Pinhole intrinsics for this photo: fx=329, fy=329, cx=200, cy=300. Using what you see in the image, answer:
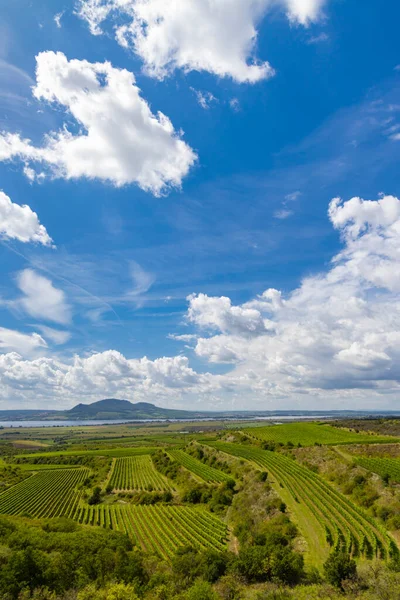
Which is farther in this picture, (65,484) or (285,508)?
(65,484)

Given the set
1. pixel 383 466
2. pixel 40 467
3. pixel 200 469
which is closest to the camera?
pixel 383 466

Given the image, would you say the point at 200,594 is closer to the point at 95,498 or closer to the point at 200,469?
the point at 95,498

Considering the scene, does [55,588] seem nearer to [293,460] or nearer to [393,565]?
[393,565]

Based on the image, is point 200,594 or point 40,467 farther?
point 40,467

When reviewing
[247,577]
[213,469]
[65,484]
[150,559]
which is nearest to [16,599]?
[150,559]

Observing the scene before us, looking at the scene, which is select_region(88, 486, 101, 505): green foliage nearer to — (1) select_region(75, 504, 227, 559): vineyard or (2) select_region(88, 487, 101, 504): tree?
(2) select_region(88, 487, 101, 504): tree

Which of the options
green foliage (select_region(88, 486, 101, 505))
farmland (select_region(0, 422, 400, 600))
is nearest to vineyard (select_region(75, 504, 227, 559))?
farmland (select_region(0, 422, 400, 600))

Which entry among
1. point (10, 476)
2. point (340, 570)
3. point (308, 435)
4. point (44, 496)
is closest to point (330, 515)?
point (340, 570)
